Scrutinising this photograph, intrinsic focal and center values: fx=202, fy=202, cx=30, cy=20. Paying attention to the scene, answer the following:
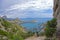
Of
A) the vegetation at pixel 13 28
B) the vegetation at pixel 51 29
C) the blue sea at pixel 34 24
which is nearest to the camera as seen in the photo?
the vegetation at pixel 51 29

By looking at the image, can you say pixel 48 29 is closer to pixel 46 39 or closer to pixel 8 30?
pixel 46 39

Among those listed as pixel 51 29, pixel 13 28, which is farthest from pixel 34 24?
pixel 51 29

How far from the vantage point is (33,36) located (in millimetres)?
6695

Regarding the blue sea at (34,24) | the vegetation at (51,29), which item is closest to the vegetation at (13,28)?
the blue sea at (34,24)

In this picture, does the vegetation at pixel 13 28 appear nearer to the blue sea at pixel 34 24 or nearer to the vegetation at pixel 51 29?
the blue sea at pixel 34 24

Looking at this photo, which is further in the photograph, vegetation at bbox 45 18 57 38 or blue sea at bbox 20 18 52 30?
blue sea at bbox 20 18 52 30

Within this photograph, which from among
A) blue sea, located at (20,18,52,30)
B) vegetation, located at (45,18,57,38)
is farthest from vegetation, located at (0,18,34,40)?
vegetation, located at (45,18,57,38)

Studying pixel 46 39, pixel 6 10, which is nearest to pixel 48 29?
pixel 46 39

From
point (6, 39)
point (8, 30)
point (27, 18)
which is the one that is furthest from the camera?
point (27, 18)

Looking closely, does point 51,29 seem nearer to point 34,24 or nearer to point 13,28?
point 34,24

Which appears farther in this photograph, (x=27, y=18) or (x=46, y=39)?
(x=27, y=18)

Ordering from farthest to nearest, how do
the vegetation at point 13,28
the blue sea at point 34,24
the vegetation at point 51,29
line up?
→ the blue sea at point 34,24 → the vegetation at point 13,28 → the vegetation at point 51,29

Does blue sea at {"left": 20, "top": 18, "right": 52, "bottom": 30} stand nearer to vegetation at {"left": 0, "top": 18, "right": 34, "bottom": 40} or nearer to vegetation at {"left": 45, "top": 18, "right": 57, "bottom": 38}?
vegetation at {"left": 0, "top": 18, "right": 34, "bottom": 40}

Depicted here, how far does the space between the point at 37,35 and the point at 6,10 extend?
1.54m
